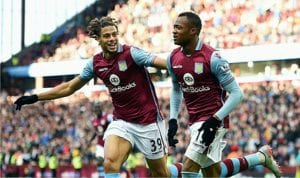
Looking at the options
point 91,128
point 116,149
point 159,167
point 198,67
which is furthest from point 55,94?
point 91,128

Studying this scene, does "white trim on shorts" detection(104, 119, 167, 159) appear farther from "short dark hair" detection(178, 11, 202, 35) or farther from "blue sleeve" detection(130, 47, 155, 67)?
"short dark hair" detection(178, 11, 202, 35)

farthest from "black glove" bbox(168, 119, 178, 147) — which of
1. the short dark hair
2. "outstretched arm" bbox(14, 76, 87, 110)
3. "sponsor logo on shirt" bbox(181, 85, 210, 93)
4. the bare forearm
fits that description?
the bare forearm

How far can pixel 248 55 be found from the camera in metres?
24.4

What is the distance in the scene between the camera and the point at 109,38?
8.34 metres

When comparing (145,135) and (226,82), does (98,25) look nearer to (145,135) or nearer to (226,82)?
(145,135)

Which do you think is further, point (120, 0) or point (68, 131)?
point (120, 0)

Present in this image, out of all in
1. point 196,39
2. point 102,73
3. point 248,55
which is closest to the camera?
point 196,39

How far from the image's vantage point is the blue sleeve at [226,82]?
7.62 metres

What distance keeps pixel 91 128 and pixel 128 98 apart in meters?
17.2

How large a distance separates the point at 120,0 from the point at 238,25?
347 inches

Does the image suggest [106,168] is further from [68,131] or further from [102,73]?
[68,131]

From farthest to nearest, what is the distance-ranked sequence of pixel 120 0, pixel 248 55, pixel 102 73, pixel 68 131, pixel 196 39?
pixel 120 0, pixel 68 131, pixel 248 55, pixel 102 73, pixel 196 39

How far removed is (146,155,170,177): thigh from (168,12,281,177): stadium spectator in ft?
1.63

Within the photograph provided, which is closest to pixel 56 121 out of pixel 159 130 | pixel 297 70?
pixel 297 70
